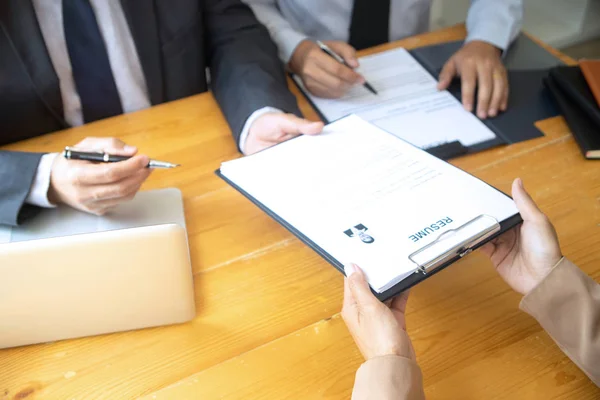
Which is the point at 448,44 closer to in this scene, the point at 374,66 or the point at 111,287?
the point at 374,66

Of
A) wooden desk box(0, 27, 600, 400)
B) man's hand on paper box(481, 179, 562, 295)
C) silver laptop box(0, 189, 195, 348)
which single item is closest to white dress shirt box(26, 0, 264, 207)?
wooden desk box(0, 27, 600, 400)

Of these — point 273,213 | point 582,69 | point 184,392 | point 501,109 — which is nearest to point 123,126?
point 273,213

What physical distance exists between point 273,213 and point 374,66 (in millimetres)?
587

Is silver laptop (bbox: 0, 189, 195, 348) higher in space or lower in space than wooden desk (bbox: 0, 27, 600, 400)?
higher

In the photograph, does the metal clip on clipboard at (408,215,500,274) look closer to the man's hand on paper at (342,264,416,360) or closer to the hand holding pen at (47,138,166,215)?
the man's hand on paper at (342,264,416,360)

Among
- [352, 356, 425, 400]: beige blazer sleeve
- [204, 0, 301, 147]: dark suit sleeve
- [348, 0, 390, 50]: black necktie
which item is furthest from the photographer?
[348, 0, 390, 50]: black necktie

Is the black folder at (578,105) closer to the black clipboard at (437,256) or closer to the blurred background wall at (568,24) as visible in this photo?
the black clipboard at (437,256)

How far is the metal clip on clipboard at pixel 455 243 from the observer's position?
68 centimetres

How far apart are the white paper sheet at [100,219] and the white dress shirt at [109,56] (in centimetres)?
20

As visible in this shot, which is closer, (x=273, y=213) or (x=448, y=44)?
(x=273, y=213)

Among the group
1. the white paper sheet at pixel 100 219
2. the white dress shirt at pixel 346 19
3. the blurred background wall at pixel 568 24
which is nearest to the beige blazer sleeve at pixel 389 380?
the white paper sheet at pixel 100 219

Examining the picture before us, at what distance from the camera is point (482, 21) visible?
4.26 feet

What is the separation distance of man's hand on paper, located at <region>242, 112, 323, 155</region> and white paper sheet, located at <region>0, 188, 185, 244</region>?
0.57ft

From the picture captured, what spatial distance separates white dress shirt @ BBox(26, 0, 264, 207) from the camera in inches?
42.3
